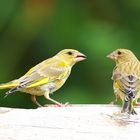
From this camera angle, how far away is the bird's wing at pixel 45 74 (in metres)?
5.62

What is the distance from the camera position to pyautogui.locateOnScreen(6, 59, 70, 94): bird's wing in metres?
5.62

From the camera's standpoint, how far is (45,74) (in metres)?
5.93

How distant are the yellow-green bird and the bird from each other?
290 millimetres

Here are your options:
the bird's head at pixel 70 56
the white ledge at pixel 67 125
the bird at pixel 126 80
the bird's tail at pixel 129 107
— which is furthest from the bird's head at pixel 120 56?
the white ledge at pixel 67 125

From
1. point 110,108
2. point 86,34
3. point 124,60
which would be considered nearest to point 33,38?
point 86,34

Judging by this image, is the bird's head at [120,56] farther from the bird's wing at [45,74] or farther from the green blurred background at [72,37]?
the green blurred background at [72,37]

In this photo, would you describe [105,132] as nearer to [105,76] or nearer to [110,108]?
[110,108]

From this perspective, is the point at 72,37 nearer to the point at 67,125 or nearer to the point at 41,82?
the point at 41,82

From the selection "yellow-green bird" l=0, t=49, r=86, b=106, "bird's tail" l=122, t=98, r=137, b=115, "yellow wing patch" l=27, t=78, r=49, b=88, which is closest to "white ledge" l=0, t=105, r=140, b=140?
"bird's tail" l=122, t=98, r=137, b=115

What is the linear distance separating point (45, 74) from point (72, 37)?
1636 mm

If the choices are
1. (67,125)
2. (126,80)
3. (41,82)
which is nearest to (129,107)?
(67,125)

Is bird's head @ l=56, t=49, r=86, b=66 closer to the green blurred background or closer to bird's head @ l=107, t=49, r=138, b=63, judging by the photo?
bird's head @ l=107, t=49, r=138, b=63

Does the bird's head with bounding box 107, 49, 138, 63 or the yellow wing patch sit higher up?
the bird's head with bounding box 107, 49, 138, 63

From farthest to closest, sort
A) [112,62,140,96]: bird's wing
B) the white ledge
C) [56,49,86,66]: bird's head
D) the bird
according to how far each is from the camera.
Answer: [56,49,86,66]: bird's head
[112,62,140,96]: bird's wing
the bird
the white ledge
